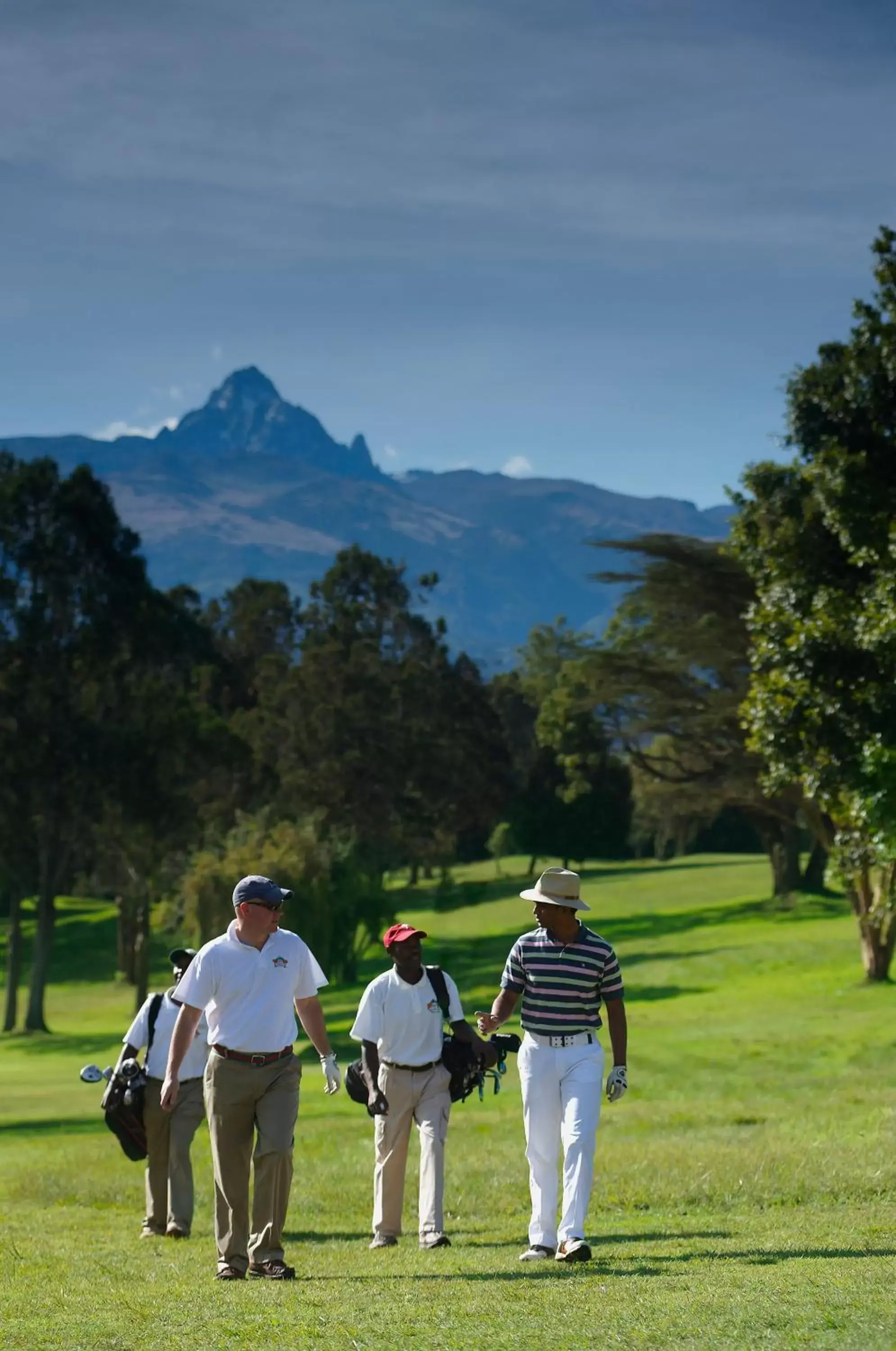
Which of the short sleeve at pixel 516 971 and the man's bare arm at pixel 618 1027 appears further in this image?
the short sleeve at pixel 516 971

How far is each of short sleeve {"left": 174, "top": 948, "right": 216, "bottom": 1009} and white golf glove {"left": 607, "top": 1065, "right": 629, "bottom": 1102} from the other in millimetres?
2187

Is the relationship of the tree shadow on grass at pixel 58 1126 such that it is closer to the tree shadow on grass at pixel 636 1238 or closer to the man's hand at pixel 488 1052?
the tree shadow on grass at pixel 636 1238

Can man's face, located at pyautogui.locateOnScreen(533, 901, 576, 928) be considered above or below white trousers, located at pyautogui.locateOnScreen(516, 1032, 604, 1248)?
above

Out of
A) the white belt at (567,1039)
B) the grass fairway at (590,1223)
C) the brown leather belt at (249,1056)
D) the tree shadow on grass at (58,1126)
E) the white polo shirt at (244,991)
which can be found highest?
the white polo shirt at (244,991)

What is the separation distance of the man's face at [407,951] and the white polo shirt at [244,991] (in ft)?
3.76

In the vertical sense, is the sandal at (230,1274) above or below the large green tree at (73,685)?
below

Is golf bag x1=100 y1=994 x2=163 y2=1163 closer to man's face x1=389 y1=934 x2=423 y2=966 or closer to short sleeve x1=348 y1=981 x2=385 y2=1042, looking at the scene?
short sleeve x1=348 y1=981 x2=385 y2=1042

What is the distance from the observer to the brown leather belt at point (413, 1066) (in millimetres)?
10883

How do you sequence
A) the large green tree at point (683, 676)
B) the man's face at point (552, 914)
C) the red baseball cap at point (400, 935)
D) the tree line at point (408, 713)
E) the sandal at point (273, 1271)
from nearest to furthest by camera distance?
the sandal at point (273, 1271) < the man's face at point (552, 914) < the red baseball cap at point (400, 935) < the tree line at point (408, 713) < the large green tree at point (683, 676)

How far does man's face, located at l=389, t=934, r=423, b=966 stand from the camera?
10.7 metres

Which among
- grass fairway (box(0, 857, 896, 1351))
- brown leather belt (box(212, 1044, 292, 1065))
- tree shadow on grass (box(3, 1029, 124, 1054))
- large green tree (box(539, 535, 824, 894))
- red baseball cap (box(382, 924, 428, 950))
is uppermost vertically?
large green tree (box(539, 535, 824, 894))

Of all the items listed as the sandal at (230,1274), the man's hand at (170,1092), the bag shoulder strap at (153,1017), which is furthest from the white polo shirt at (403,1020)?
the bag shoulder strap at (153,1017)

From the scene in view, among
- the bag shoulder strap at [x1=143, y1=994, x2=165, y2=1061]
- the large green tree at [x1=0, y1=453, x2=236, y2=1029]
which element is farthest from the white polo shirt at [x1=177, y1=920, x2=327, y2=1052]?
the large green tree at [x1=0, y1=453, x2=236, y2=1029]

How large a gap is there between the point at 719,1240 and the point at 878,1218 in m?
1.28
